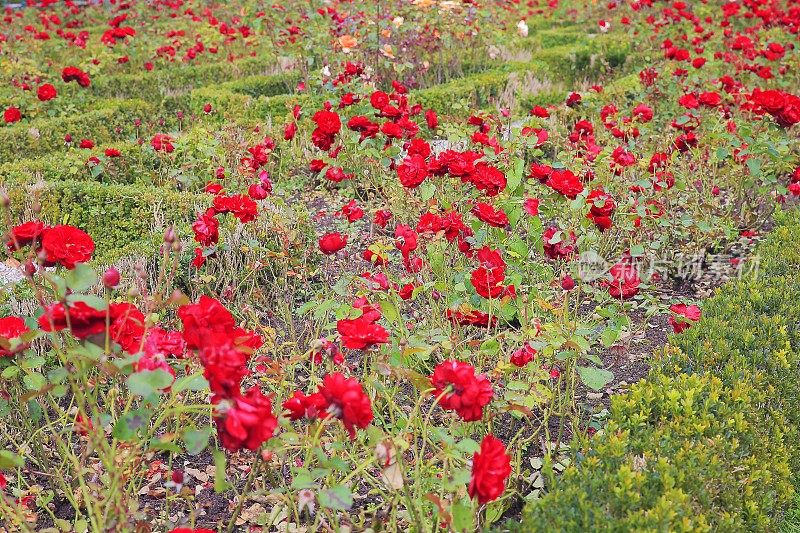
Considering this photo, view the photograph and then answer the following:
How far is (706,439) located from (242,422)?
1.59 metres

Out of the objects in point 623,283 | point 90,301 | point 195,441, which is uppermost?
point 90,301

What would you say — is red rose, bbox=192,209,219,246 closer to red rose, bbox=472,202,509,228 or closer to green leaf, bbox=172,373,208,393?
red rose, bbox=472,202,509,228

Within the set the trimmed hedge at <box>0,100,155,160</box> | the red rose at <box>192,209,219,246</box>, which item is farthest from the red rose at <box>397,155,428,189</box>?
the trimmed hedge at <box>0,100,155,160</box>

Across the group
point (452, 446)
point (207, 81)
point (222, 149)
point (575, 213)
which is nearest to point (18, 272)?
point (222, 149)

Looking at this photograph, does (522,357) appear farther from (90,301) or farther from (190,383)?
(90,301)

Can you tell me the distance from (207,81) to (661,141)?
5.95 meters

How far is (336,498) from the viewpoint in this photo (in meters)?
1.77

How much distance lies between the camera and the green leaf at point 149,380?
5.34 ft

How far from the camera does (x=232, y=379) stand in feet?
4.96

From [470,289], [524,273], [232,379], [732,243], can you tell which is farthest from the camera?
[732,243]

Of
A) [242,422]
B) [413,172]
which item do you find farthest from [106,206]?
[242,422]

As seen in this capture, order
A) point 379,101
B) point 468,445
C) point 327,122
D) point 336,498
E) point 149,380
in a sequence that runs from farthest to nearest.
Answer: point 379,101 → point 327,122 → point 468,445 → point 336,498 → point 149,380

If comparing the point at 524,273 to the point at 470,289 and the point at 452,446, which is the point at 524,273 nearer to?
the point at 470,289

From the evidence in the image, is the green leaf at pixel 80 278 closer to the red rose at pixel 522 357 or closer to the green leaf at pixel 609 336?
the red rose at pixel 522 357
